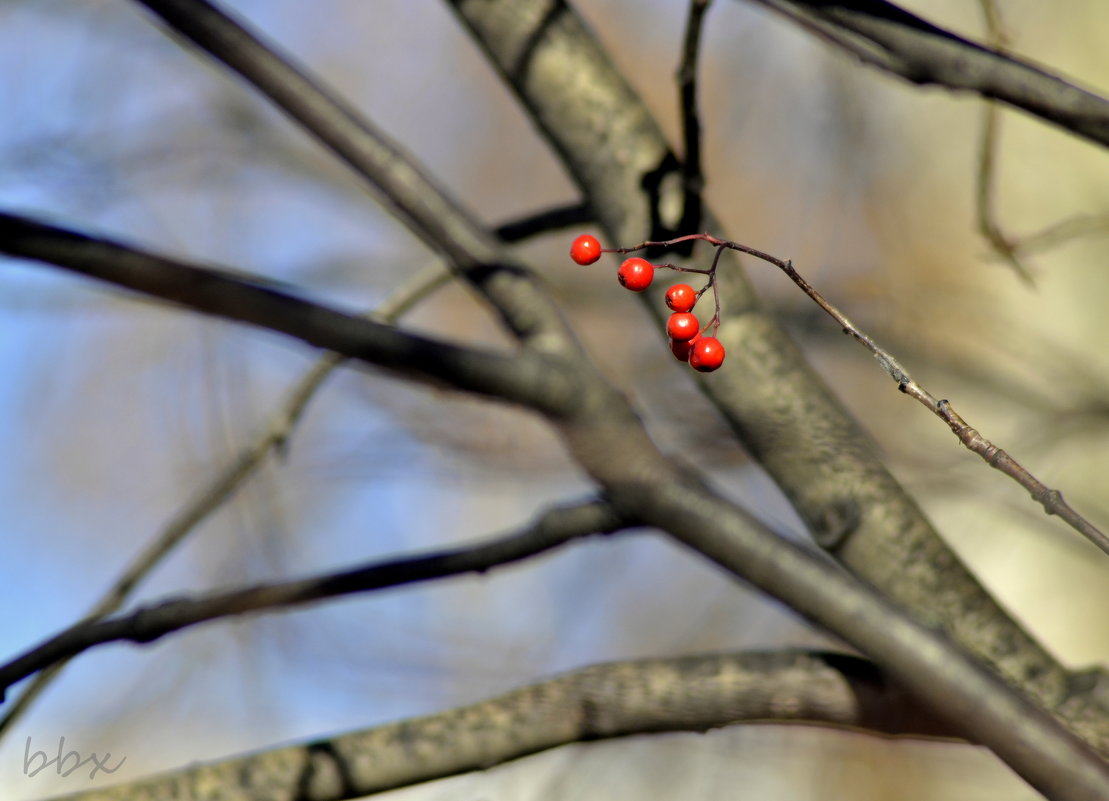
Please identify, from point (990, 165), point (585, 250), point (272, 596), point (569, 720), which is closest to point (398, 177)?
point (585, 250)

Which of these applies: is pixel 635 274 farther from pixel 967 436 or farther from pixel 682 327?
pixel 967 436

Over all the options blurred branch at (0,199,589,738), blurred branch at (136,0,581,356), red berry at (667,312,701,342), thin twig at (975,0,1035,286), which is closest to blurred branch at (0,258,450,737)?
blurred branch at (0,199,589,738)

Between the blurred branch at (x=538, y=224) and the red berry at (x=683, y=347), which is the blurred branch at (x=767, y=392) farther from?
the red berry at (x=683, y=347)

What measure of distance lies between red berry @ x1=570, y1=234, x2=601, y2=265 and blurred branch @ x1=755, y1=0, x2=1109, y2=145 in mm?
292

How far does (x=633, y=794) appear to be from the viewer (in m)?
2.40

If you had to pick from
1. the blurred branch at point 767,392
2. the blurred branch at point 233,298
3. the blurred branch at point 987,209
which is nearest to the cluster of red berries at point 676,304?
the blurred branch at point 233,298

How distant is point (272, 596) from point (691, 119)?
53cm

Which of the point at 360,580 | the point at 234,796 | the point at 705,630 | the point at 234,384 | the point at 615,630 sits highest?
the point at 360,580

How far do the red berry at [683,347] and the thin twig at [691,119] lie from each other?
212 mm

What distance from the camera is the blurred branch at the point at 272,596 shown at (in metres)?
0.85

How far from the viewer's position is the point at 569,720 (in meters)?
0.83

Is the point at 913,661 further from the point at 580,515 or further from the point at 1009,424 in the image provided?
the point at 1009,424

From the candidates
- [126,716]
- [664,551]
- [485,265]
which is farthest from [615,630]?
[485,265]

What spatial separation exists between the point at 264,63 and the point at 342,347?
293 mm
